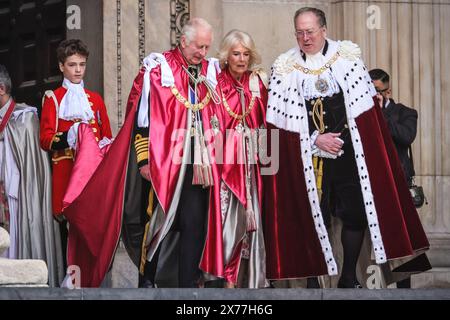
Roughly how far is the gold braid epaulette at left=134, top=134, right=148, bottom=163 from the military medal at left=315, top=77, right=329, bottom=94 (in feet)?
4.65

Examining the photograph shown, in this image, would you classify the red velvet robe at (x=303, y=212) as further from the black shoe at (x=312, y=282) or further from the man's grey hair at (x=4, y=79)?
the man's grey hair at (x=4, y=79)

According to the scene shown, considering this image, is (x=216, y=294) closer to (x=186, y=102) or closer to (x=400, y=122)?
(x=186, y=102)

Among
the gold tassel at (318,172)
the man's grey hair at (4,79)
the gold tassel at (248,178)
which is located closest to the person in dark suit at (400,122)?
the gold tassel at (318,172)

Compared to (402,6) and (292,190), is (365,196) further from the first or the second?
(402,6)

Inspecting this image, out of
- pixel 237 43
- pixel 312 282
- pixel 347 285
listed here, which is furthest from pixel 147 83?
pixel 347 285

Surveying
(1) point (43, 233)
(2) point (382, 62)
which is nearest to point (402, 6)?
(2) point (382, 62)

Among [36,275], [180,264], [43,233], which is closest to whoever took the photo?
[36,275]

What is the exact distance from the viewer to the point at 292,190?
1561cm

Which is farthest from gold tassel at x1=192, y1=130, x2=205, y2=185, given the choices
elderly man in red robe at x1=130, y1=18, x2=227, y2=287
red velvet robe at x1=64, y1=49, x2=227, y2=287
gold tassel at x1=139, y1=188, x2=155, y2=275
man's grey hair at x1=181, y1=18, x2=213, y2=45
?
man's grey hair at x1=181, y1=18, x2=213, y2=45

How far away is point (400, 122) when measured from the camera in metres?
16.4

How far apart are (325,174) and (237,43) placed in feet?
4.02

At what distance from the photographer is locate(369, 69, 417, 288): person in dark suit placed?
53.4 feet

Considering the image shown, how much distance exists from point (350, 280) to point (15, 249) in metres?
2.76

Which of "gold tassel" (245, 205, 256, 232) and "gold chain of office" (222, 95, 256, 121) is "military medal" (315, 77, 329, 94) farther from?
"gold tassel" (245, 205, 256, 232)
